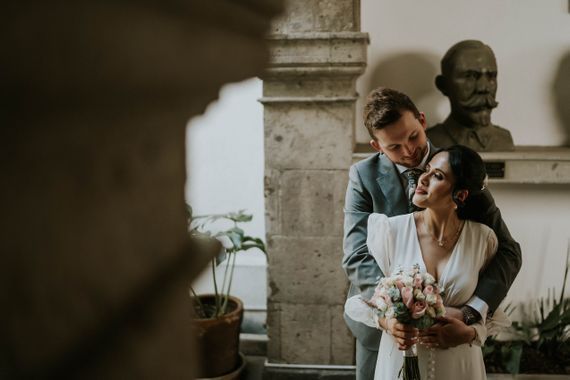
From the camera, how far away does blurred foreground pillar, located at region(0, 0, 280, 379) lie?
0.24m

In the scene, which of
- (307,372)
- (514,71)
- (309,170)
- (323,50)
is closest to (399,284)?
(309,170)

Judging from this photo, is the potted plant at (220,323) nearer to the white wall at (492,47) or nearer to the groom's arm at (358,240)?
the white wall at (492,47)

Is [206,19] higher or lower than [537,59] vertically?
lower

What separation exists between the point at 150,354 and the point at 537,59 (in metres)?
3.71

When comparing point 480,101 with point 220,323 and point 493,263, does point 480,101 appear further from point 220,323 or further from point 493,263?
point 220,323

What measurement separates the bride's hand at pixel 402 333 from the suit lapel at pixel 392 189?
1.49 ft

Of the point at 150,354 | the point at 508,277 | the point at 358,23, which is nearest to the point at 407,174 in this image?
the point at 508,277

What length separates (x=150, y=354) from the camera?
1.16 ft

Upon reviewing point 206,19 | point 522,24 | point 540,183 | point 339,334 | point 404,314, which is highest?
point 522,24

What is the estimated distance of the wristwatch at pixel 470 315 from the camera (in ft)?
5.68

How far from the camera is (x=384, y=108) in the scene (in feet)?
5.66

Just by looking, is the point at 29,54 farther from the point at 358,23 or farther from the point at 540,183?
Result: the point at 540,183

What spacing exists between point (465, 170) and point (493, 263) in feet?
1.23

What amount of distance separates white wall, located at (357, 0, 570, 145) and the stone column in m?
0.58
